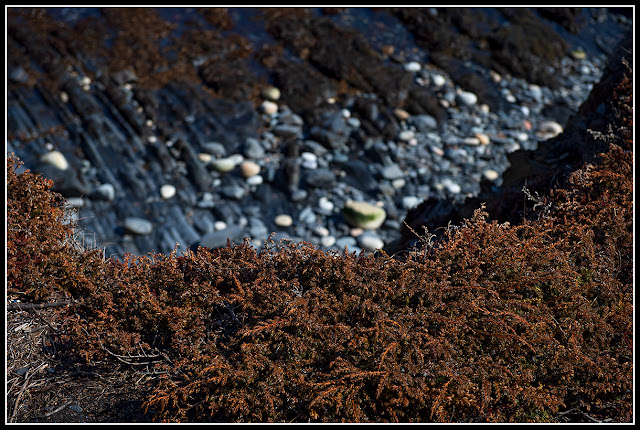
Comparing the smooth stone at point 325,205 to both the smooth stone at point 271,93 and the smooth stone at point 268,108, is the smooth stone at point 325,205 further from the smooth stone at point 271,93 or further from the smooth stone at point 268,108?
the smooth stone at point 271,93

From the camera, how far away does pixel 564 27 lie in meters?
15.3

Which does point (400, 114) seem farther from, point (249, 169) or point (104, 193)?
point (104, 193)

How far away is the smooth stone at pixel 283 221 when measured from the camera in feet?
31.0

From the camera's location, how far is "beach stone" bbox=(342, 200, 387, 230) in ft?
31.0

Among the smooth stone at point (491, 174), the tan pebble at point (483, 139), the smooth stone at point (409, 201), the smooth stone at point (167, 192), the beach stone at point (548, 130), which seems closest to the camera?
the smooth stone at point (167, 192)

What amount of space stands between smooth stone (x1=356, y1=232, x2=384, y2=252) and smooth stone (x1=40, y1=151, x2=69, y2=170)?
18.2 feet

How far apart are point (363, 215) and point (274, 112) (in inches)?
136

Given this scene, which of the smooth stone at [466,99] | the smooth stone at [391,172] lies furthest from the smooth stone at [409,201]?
the smooth stone at [466,99]

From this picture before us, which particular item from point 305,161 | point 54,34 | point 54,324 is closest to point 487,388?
point 54,324

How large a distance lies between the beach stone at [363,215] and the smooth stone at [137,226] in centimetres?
347

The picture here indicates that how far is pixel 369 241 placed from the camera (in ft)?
30.1

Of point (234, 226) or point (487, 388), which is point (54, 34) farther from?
point (487, 388)

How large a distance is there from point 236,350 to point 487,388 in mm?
1472

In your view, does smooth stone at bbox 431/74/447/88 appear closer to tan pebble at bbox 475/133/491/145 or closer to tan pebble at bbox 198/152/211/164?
tan pebble at bbox 475/133/491/145
